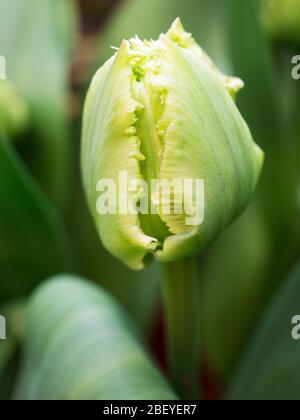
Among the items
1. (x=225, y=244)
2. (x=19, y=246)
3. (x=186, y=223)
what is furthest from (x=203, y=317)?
(x=186, y=223)

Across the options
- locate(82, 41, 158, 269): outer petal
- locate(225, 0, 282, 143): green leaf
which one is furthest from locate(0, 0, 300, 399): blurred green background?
locate(82, 41, 158, 269): outer petal

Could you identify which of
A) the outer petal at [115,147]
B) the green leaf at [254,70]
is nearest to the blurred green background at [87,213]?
the green leaf at [254,70]

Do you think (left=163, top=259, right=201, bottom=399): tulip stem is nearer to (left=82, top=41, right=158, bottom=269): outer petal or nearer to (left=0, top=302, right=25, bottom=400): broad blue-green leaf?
(left=82, top=41, right=158, bottom=269): outer petal

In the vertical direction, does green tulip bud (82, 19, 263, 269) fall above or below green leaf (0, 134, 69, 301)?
above

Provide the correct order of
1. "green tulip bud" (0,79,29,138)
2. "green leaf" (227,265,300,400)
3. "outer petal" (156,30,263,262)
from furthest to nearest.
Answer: "green tulip bud" (0,79,29,138) < "green leaf" (227,265,300,400) < "outer petal" (156,30,263,262)

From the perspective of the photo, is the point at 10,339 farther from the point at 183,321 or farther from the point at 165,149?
the point at 165,149

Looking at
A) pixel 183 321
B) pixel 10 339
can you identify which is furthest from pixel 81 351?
pixel 10 339

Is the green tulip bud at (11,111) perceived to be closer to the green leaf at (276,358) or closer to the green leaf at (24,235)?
the green leaf at (24,235)
